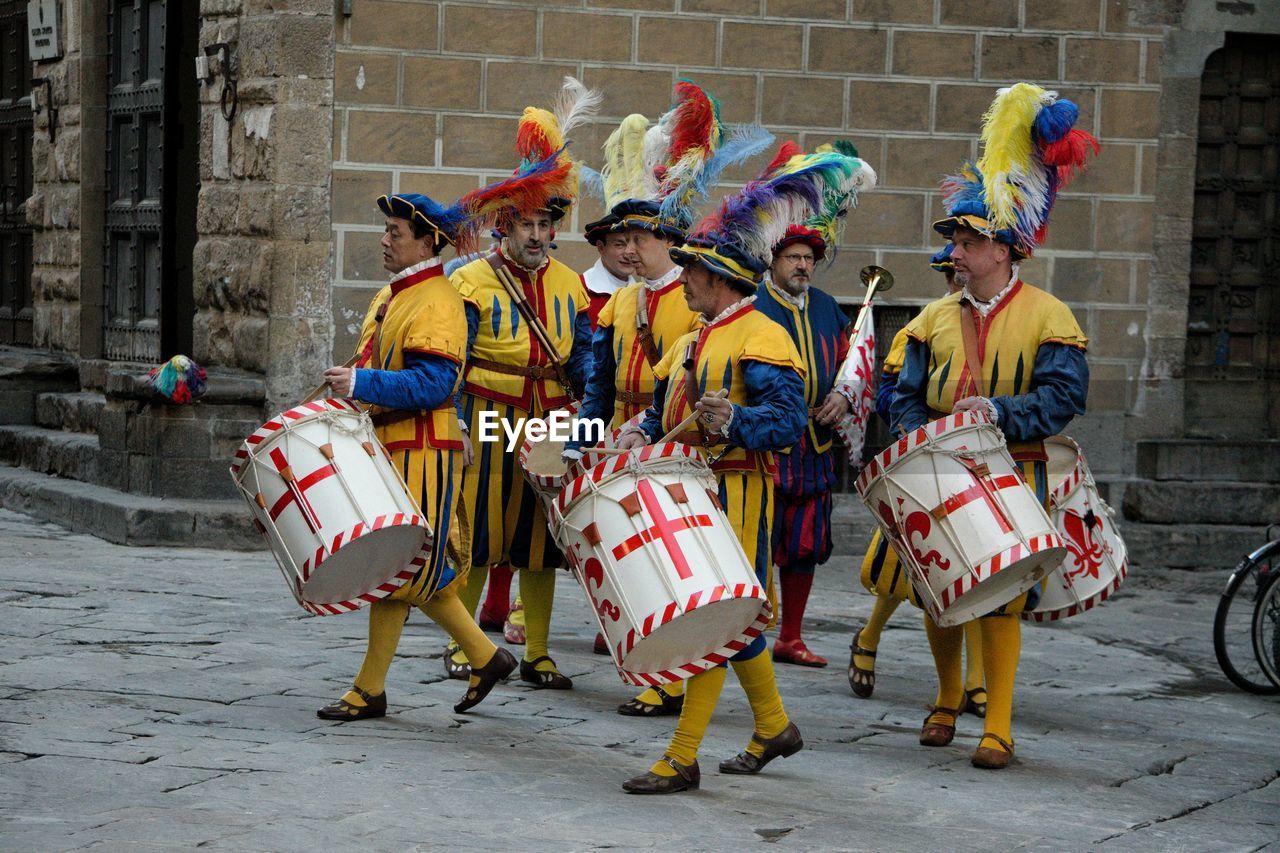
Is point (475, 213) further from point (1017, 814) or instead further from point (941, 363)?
point (1017, 814)

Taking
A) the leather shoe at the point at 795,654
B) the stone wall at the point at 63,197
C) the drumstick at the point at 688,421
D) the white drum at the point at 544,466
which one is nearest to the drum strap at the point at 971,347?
the drumstick at the point at 688,421

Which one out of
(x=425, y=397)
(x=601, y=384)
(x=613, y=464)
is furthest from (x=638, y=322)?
(x=613, y=464)

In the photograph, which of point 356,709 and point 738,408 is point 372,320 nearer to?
point 356,709

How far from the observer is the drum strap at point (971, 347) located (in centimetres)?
605

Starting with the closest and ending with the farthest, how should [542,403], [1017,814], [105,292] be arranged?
1. [1017,814]
2. [542,403]
3. [105,292]

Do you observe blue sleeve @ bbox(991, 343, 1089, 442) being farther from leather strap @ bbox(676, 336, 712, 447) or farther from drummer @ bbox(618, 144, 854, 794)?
leather strap @ bbox(676, 336, 712, 447)

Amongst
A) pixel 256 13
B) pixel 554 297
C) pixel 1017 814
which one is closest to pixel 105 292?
pixel 256 13

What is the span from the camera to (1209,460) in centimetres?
1123

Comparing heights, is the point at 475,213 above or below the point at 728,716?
above

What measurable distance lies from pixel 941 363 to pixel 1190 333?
5.84m

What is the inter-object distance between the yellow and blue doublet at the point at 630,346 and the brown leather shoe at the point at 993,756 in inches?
72.3

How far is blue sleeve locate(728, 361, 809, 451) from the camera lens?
5.34 meters

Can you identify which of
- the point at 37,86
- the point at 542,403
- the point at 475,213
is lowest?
the point at 542,403

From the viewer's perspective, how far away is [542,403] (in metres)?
7.13
